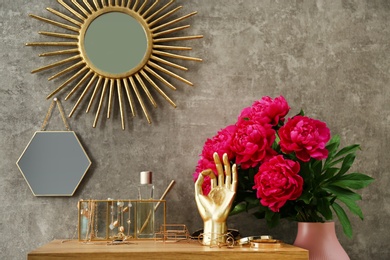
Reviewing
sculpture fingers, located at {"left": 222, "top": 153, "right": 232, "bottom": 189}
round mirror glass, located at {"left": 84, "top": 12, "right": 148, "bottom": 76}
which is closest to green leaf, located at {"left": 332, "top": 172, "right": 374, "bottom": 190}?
sculpture fingers, located at {"left": 222, "top": 153, "right": 232, "bottom": 189}

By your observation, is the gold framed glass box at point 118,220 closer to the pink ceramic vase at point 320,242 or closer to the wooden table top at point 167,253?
the wooden table top at point 167,253

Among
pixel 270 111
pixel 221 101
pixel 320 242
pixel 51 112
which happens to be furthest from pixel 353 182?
pixel 51 112

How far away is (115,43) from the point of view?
8.04 feet

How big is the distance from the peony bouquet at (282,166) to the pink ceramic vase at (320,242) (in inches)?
2.0

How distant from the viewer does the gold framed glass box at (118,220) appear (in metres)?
2.20

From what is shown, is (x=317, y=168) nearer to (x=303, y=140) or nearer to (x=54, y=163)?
(x=303, y=140)

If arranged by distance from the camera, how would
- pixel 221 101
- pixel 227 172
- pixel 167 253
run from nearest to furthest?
1. pixel 167 253
2. pixel 227 172
3. pixel 221 101

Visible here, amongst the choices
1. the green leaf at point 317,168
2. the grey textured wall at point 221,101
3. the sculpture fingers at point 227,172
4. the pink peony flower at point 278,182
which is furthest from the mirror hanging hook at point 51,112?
the green leaf at point 317,168

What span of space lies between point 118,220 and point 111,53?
2.51 ft

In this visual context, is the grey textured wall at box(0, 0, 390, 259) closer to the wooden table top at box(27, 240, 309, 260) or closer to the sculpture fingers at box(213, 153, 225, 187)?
the sculpture fingers at box(213, 153, 225, 187)

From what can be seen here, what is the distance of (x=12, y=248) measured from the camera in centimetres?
237

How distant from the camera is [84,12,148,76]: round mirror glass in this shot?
246 centimetres

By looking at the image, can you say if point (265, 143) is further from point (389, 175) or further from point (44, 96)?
point (44, 96)

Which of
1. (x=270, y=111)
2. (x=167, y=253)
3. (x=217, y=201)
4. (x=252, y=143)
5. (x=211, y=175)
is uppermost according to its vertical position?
(x=270, y=111)
